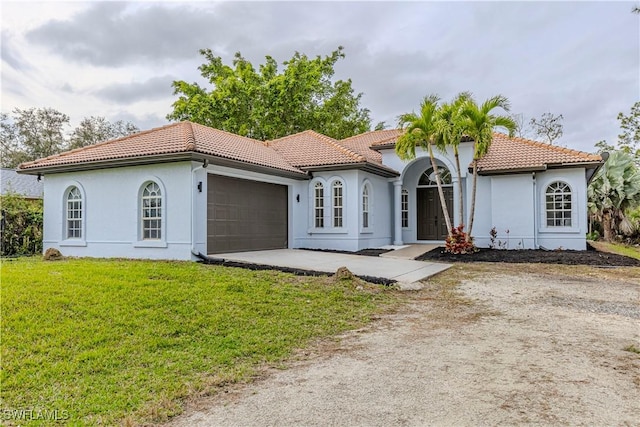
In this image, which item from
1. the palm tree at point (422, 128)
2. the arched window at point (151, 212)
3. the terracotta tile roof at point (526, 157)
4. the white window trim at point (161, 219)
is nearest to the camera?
the white window trim at point (161, 219)

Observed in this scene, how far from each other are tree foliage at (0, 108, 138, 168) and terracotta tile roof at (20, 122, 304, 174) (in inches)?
1293

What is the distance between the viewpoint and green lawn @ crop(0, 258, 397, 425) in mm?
3943

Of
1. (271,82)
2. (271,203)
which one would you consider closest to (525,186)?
(271,203)

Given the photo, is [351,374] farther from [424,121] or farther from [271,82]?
[271,82]

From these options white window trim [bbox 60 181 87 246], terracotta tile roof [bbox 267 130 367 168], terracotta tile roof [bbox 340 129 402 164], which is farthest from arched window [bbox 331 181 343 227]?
white window trim [bbox 60 181 87 246]

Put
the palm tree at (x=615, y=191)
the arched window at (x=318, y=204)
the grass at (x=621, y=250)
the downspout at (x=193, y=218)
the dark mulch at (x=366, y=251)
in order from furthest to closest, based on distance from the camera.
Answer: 1. the palm tree at (x=615, y=191)
2. the arched window at (x=318, y=204)
3. the grass at (x=621, y=250)
4. the dark mulch at (x=366, y=251)
5. the downspout at (x=193, y=218)

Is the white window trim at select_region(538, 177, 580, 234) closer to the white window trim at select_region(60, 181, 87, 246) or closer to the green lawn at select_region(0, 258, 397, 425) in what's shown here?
the green lawn at select_region(0, 258, 397, 425)

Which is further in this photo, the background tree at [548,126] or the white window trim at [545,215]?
the background tree at [548,126]

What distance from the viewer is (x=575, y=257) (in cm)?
1343

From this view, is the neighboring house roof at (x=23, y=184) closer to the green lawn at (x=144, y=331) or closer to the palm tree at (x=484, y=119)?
the green lawn at (x=144, y=331)

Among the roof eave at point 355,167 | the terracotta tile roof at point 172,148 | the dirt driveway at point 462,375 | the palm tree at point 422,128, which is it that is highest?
the palm tree at point 422,128

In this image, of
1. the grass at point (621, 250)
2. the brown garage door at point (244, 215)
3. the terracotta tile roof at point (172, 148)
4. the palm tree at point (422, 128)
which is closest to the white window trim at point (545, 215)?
the grass at point (621, 250)

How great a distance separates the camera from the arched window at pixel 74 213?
13961mm

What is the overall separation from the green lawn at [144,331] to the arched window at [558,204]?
34.3 feet
